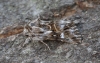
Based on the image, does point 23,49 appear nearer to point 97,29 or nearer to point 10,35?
point 10,35

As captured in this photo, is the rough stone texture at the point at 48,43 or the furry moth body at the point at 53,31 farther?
the furry moth body at the point at 53,31

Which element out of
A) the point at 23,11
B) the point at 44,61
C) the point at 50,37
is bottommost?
the point at 44,61

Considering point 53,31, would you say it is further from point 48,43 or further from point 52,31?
point 48,43

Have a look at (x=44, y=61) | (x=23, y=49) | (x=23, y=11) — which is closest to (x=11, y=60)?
(x=23, y=49)

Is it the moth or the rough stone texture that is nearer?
the rough stone texture

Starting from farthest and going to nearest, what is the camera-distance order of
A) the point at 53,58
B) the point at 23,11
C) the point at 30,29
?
the point at 23,11 → the point at 30,29 → the point at 53,58

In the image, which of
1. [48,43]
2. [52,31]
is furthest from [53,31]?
[48,43]

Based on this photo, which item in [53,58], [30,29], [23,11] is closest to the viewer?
[53,58]

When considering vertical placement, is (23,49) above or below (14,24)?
below
